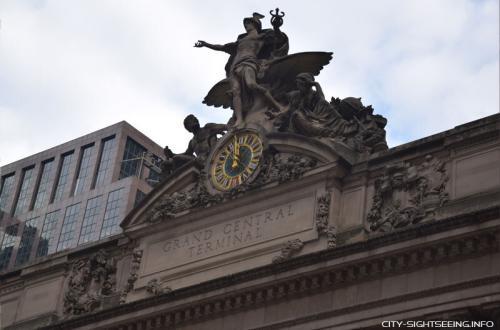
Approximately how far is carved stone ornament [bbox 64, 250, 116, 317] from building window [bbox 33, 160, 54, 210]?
3724 cm

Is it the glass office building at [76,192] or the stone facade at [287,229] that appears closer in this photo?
the stone facade at [287,229]

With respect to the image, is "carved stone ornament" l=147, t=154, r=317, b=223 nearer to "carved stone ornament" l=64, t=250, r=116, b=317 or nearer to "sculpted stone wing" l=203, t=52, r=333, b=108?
"carved stone ornament" l=64, t=250, r=116, b=317

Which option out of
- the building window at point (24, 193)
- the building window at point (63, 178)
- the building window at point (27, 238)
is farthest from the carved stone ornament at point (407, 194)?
the building window at point (24, 193)

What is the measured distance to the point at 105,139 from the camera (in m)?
79.7

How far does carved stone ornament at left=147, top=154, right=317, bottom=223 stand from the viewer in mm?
40219

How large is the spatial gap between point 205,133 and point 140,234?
388 centimetres

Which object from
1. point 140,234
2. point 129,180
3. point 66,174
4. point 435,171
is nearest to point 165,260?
point 140,234

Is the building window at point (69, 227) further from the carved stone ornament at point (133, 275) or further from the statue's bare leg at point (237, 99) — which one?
the statue's bare leg at point (237, 99)

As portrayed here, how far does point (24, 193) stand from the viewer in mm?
84500

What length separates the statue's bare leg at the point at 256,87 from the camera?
42344mm

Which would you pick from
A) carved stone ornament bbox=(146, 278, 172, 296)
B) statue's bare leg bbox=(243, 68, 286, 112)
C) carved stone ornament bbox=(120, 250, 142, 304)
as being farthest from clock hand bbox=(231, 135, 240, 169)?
carved stone ornament bbox=(120, 250, 142, 304)

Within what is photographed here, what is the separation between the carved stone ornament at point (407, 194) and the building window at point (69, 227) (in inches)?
1665

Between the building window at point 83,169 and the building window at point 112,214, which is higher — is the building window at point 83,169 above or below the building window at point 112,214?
above

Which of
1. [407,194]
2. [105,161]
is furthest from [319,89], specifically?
[105,161]
